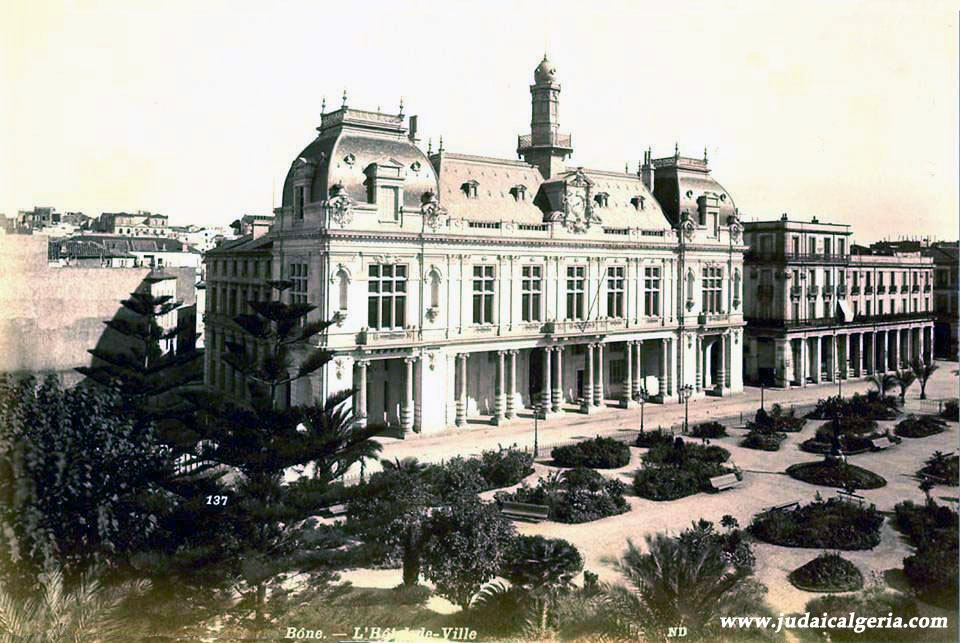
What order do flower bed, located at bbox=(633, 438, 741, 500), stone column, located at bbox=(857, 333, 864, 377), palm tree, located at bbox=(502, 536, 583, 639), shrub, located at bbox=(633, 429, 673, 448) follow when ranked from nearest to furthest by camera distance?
palm tree, located at bbox=(502, 536, 583, 639)
flower bed, located at bbox=(633, 438, 741, 500)
shrub, located at bbox=(633, 429, 673, 448)
stone column, located at bbox=(857, 333, 864, 377)

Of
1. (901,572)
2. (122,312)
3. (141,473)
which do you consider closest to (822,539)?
(901,572)

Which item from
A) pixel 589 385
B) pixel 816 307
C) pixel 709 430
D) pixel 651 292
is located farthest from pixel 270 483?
pixel 816 307

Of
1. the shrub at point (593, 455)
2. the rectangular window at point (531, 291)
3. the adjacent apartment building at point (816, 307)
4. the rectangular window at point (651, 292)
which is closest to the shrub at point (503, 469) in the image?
the shrub at point (593, 455)

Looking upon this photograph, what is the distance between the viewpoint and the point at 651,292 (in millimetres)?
58281

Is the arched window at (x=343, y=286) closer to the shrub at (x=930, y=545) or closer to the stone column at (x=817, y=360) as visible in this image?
the shrub at (x=930, y=545)

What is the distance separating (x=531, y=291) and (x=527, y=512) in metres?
22.6

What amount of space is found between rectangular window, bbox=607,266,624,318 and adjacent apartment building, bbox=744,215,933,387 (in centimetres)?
1636

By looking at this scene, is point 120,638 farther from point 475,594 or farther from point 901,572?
point 901,572

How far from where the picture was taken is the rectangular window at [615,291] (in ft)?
183

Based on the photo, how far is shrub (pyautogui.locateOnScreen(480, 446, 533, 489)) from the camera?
117 feet

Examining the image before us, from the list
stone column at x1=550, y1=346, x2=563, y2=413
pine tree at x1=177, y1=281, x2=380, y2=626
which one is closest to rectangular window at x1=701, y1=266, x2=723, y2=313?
stone column at x1=550, y1=346, x2=563, y2=413

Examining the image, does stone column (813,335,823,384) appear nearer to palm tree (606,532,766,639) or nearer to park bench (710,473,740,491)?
park bench (710,473,740,491)

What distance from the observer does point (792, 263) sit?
65.6 metres

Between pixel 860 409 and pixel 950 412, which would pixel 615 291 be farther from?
pixel 950 412
